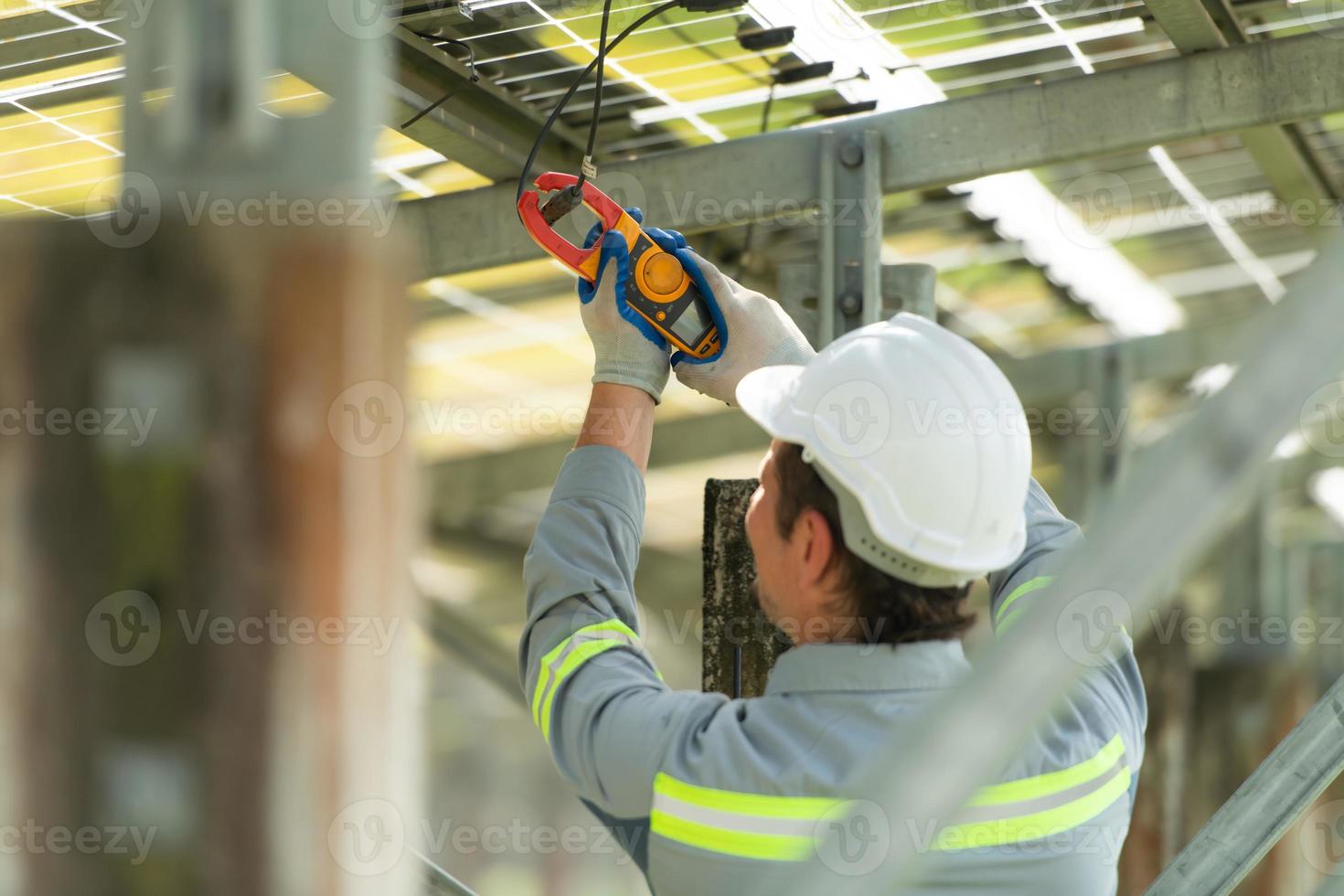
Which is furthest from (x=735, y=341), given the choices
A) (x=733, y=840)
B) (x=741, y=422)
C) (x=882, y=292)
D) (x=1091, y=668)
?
(x=741, y=422)

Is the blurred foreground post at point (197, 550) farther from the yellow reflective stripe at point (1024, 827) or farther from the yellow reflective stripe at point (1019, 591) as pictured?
the yellow reflective stripe at point (1019, 591)

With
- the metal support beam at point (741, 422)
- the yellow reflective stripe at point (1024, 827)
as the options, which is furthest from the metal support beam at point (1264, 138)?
the yellow reflective stripe at point (1024, 827)

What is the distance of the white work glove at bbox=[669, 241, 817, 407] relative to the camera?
2.45 meters

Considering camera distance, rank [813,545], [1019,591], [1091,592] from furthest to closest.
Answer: [1019,591], [813,545], [1091,592]

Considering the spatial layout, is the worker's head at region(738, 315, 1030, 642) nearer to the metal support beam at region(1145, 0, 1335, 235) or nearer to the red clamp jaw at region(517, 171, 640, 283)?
the red clamp jaw at region(517, 171, 640, 283)

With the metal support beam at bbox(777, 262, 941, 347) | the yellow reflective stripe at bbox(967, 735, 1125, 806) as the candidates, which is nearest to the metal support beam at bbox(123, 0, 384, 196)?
the yellow reflective stripe at bbox(967, 735, 1125, 806)

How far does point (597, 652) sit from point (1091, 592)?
986mm

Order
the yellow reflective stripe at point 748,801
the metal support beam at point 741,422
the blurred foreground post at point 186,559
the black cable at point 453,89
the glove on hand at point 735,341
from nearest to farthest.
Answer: the blurred foreground post at point 186,559 → the yellow reflective stripe at point 748,801 → the glove on hand at point 735,341 → the black cable at point 453,89 → the metal support beam at point 741,422

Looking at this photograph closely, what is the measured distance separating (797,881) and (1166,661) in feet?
31.6

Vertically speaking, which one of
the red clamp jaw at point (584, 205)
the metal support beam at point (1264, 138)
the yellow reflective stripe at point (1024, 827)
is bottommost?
the yellow reflective stripe at point (1024, 827)

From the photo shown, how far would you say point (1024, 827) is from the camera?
1.84 m

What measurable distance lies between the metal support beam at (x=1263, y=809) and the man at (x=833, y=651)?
17.6 inches

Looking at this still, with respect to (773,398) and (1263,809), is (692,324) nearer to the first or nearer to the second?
(773,398)

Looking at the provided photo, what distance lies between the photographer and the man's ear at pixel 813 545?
1873 millimetres
